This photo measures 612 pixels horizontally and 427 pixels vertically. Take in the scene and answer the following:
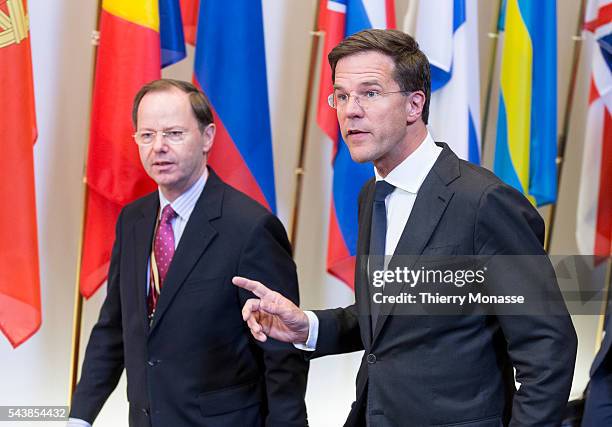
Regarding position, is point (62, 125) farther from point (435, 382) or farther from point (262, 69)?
point (435, 382)

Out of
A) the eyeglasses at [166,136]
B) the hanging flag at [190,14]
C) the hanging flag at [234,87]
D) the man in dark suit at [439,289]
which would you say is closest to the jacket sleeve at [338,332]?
the man in dark suit at [439,289]

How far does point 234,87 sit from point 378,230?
153cm

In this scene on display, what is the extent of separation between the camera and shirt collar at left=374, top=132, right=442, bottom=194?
1.80 m

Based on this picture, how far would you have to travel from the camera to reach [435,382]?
171 cm

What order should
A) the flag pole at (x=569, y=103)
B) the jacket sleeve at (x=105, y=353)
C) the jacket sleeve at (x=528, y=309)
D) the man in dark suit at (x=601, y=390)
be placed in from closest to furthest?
1. the jacket sleeve at (x=528, y=309)
2. the man in dark suit at (x=601, y=390)
3. the jacket sleeve at (x=105, y=353)
4. the flag pole at (x=569, y=103)

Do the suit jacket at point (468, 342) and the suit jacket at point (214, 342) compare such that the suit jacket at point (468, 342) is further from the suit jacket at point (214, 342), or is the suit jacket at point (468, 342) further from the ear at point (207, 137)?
the ear at point (207, 137)

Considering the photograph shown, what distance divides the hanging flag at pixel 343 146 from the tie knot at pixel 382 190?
138 centimetres

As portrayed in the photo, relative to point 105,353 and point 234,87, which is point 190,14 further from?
point 105,353

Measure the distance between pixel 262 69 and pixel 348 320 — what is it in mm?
1537

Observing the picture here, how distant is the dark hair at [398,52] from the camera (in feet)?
5.94

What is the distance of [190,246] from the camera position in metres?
2.32

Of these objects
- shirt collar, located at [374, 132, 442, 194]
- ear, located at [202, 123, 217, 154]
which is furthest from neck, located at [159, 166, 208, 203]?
shirt collar, located at [374, 132, 442, 194]

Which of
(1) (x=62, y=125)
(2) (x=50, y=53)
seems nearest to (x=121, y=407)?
(1) (x=62, y=125)

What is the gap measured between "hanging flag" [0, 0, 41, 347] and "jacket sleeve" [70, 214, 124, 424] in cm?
62
